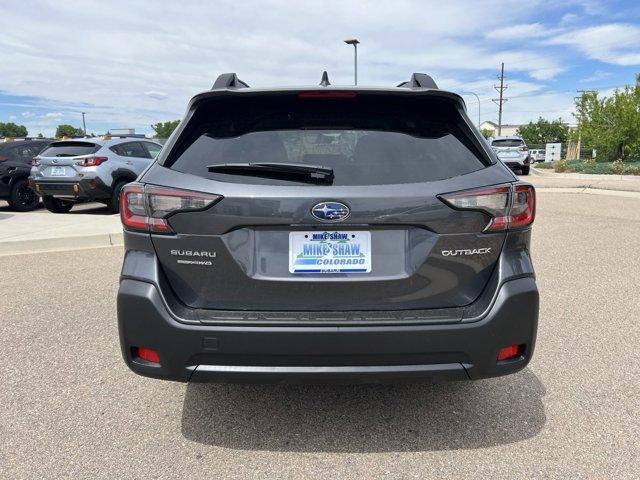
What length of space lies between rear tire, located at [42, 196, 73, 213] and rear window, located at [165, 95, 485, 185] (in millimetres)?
10825

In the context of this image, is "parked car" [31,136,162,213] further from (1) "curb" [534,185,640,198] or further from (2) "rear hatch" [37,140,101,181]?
(1) "curb" [534,185,640,198]

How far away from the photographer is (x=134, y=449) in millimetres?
2672

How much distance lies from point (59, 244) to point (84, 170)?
3.30 meters

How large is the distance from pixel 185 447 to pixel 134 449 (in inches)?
10.1

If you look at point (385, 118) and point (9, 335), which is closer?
point (385, 118)

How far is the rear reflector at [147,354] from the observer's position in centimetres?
244

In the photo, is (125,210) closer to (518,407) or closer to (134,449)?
(134,449)

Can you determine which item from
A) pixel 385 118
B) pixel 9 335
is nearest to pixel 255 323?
pixel 385 118

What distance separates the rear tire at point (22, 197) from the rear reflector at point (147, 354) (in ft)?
37.7

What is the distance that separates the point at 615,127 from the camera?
28859 millimetres

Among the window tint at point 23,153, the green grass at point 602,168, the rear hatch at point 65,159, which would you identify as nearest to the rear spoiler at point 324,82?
the rear hatch at point 65,159

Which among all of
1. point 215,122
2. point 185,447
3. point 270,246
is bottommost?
point 185,447

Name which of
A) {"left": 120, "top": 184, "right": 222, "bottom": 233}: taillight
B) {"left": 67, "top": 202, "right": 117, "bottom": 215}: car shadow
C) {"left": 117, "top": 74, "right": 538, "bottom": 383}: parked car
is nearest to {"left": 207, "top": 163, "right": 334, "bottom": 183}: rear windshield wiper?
{"left": 117, "top": 74, "right": 538, "bottom": 383}: parked car

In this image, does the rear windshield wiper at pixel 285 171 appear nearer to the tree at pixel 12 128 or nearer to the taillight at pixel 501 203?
the taillight at pixel 501 203
